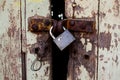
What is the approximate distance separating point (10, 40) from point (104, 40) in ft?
1.25

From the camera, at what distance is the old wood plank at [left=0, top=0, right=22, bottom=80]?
5.11 feet

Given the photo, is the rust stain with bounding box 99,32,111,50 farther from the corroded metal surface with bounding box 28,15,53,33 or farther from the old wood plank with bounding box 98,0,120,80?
the corroded metal surface with bounding box 28,15,53,33

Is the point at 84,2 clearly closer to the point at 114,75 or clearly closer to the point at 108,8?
the point at 108,8

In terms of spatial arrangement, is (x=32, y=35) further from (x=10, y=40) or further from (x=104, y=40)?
(x=104, y=40)

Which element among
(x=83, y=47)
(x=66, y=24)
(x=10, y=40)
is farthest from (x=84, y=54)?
(x=10, y=40)

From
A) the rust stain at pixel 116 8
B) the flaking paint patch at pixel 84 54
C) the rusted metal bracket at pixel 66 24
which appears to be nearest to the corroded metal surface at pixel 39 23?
the rusted metal bracket at pixel 66 24

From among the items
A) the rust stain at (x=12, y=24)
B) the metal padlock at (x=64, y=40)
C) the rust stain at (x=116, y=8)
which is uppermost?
the rust stain at (x=116, y=8)

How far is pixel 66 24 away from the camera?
1519 millimetres

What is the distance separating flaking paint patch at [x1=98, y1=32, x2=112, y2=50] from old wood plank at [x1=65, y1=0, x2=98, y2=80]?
0.07 ft

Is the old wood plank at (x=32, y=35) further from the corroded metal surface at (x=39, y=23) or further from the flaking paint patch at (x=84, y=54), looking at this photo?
the flaking paint patch at (x=84, y=54)

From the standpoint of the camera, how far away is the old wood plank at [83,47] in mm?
1493

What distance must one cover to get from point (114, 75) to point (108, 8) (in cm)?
26

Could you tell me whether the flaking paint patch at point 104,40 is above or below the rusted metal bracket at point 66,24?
below

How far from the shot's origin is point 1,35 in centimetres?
159
